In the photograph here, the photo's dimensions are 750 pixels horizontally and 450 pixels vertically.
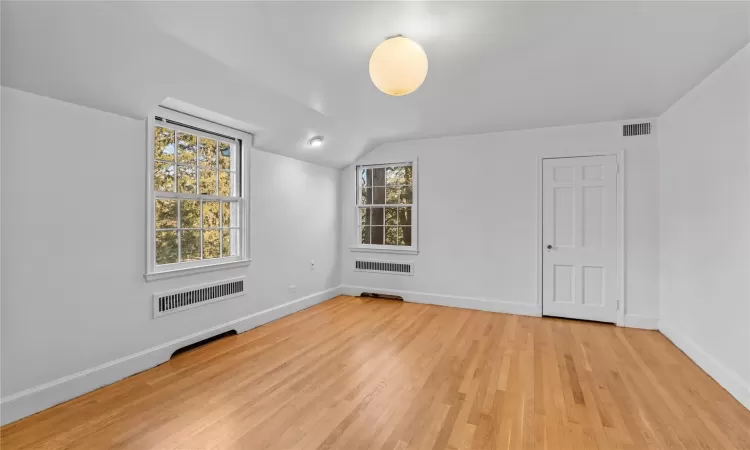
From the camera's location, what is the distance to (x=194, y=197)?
3.43m

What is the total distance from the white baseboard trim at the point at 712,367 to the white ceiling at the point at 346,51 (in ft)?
7.85

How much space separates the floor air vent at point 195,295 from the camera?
3.04 meters

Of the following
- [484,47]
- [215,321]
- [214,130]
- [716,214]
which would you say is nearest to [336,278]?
[215,321]

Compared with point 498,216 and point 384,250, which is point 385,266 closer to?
point 384,250

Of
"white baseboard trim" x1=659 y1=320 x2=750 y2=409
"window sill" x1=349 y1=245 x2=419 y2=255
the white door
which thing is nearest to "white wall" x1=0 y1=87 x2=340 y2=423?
"window sill" x1=349 y1=245 x2=419 y2=255

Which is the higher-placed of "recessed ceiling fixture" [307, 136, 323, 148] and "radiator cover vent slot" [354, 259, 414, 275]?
"recessed ceiling fixture" [307, 136, 323, 148]

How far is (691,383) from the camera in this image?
270 cm

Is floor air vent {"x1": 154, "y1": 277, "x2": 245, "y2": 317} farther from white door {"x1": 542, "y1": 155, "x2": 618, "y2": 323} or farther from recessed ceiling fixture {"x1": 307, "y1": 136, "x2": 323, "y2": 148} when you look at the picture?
white door {"x1": 542, "y1": 155, "x2": 618, "y2": 323}

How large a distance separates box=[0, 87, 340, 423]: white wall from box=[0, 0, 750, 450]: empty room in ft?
0.05

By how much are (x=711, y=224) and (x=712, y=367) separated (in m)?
1.19

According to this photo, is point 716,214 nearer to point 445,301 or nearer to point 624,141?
point 624,141

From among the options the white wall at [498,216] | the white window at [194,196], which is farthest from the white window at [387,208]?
the white window at [194,196]

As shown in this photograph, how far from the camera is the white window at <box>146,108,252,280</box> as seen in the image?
10.2ft

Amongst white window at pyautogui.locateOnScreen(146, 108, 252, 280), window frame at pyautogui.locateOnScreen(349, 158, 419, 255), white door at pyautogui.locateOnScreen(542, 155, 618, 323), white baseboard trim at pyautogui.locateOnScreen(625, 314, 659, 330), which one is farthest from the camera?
window frame at pyautogui.locateOnScreen(349, 158, 419, 255)
